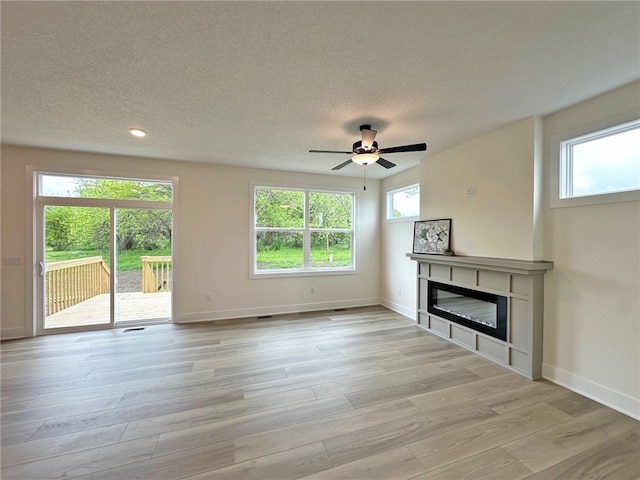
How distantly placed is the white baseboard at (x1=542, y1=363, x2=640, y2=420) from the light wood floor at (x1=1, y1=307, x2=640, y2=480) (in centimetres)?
9

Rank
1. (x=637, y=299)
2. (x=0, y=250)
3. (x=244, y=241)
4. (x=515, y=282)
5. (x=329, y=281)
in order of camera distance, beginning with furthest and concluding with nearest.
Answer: (x=329, y=281), (x=244, y=241), (x=0, y=250), (x=515, y=282), (x=637, y=299)

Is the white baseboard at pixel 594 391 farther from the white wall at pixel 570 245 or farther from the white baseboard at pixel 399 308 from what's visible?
the white baseboard at pixel 399 308

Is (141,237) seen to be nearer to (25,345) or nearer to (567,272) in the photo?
(25,345)

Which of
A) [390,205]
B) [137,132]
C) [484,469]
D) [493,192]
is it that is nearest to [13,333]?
[137,132]

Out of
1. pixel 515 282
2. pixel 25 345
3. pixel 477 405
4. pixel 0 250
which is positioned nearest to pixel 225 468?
pixel 477 405

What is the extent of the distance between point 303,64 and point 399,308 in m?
4.28

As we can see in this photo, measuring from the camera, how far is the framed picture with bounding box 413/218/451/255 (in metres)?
3.77

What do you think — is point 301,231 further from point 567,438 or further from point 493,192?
point 567,438

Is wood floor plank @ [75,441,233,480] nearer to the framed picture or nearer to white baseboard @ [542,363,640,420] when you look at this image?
white baseboard @ [542,363,640,420]

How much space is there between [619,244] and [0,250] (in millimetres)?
6976

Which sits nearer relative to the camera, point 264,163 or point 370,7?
point 370,7

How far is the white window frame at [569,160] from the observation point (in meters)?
2.14

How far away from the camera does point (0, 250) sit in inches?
140

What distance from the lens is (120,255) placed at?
4.07m
